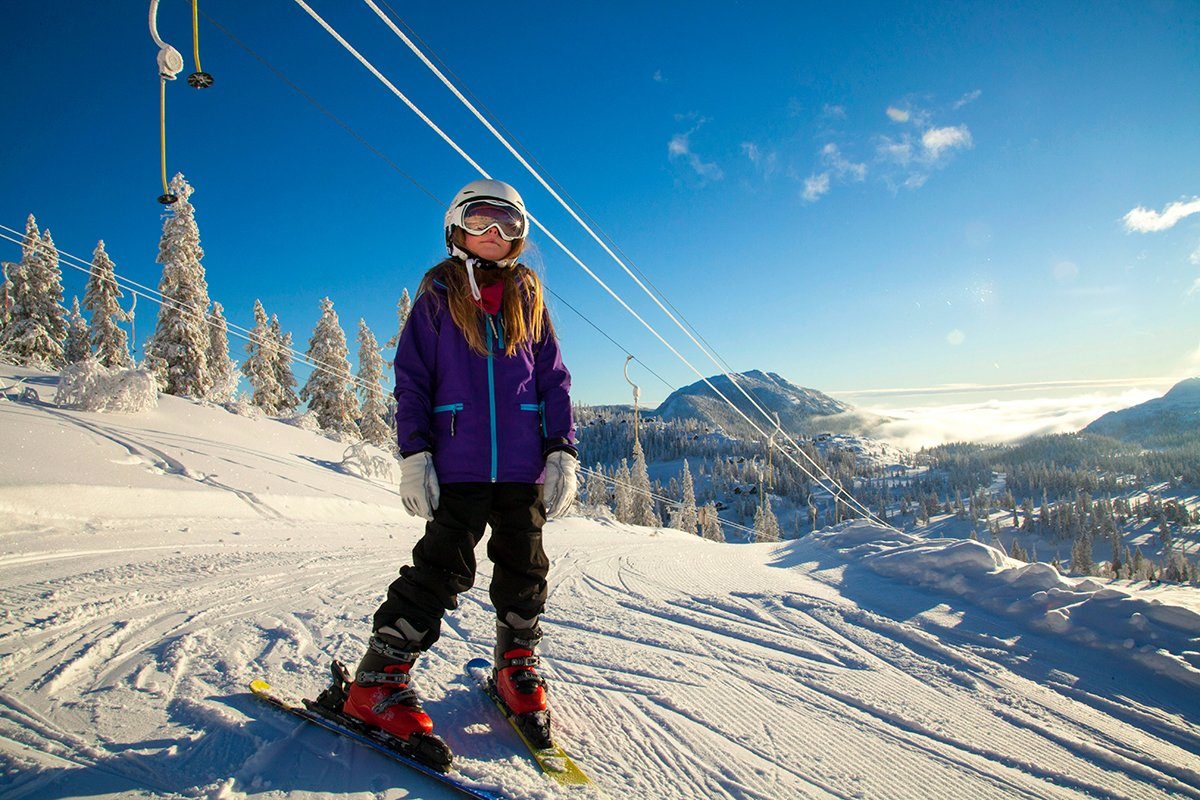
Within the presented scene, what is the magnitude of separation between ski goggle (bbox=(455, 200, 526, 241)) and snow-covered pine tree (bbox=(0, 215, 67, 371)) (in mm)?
30845

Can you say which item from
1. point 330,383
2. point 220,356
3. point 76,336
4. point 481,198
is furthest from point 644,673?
point 76,336

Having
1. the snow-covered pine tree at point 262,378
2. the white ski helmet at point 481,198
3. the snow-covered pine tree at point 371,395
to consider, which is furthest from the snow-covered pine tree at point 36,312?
the white ski helmet at point 481,198

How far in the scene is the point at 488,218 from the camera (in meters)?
2.62

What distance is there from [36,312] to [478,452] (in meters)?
34.0

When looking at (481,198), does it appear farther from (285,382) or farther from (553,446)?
(285,382)

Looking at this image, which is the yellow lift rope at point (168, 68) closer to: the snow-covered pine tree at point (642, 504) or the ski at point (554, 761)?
the ski at point (554, 761)

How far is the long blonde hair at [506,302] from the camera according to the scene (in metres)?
2.42

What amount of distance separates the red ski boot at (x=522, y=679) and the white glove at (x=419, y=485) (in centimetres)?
68

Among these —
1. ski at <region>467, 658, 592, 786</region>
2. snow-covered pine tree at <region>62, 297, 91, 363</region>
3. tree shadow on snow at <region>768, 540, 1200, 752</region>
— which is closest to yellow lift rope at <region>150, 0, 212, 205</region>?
ski at <region>467, 658, 592, 786</region>

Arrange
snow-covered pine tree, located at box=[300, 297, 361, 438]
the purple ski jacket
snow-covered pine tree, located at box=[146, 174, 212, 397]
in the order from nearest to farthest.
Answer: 1. the purple ski jacket
2. snow-covered pine tree, located at box=[146, 174, 212, 397]
3. snow-covered pine tree, located at box=[300, 297, 361, 438]

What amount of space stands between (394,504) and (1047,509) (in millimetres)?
151888

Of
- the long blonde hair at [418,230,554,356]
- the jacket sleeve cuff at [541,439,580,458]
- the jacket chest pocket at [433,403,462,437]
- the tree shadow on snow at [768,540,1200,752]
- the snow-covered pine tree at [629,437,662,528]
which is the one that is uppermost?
the long blonde hair at [418,230,554,356]

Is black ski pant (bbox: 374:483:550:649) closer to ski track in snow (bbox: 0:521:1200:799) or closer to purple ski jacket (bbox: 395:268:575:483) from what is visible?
purple ski jacket (bbox: 395:268:575:483)

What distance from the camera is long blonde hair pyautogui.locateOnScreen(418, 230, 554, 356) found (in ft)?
7.93
